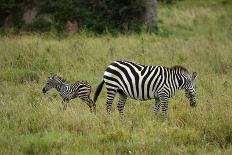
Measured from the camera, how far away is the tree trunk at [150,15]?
2292 centimetres

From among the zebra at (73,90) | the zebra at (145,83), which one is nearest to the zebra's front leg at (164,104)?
the zebra at (145,83)

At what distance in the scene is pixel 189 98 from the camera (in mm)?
11047

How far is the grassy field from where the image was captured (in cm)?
889

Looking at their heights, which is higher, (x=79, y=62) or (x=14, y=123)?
(x=79, y=62)

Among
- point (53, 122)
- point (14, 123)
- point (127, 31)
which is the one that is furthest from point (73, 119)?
point (127, 31)

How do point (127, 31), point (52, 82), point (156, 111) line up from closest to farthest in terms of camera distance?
point (156, 111) → point (52, 82) → point (127, 31)

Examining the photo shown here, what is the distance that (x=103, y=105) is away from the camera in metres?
11.7

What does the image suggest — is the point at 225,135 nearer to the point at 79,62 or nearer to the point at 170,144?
the point at 170,144

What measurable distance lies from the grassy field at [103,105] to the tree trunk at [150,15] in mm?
2526

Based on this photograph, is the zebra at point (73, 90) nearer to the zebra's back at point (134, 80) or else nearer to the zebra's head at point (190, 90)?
the zebra's back at point (134, 80)

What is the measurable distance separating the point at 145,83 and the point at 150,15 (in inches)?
506

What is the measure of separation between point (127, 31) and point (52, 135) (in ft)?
44.5

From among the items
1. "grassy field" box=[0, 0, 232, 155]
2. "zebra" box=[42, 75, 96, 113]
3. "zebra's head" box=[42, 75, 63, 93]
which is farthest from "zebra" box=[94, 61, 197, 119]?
"zebra's head" box=[42, 75, 63, 93]

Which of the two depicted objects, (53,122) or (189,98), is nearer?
(53,122)
